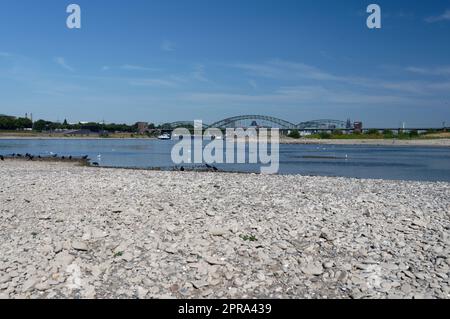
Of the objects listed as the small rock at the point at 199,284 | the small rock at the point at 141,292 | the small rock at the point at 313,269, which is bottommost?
the small rock at the point at 141,292

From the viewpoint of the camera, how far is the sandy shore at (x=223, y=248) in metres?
9.76

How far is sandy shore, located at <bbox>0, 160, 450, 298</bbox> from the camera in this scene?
32.0ft

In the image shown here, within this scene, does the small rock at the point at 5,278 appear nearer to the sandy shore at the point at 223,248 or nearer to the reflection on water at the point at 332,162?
the sandy shore at the point at 223,248

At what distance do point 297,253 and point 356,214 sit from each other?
352 centimetres

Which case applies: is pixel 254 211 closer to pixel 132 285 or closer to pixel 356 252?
pixel 356 252

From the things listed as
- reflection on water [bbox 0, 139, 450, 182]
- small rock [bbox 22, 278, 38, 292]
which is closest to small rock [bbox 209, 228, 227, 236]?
small rock [bbox 22, 278, 38, 292]

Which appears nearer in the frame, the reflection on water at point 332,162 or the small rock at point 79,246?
the small rock at point 79,246

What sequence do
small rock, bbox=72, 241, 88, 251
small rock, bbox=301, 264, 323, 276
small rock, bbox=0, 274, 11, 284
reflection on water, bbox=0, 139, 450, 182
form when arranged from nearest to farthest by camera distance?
1. small rock, bbox=0, 274, 11, 284
2. small rock, bbox=301, 264, 323, 276
3. small rock, bbox=72, 241, 88, 251
4. reflection on water, bbox=0, 139, 450, 182

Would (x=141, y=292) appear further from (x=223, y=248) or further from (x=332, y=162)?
(x=332, y=162)

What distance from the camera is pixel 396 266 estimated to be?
10523 mm

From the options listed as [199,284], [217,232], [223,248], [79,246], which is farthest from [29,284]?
[217,232]

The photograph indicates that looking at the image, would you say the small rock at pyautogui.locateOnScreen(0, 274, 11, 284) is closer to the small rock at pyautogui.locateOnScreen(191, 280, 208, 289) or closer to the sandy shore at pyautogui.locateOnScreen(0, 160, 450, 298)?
the sandy shore at pyautogui.locateOnScreen(0, 160, 450, 298)

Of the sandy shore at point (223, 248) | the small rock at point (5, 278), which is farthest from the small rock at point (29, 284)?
the small rock at point (5, 278)

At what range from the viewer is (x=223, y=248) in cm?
1126
